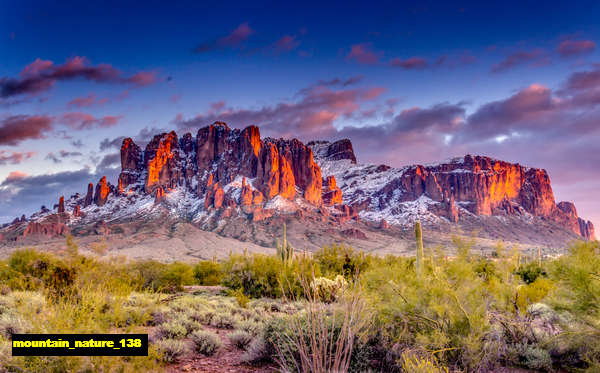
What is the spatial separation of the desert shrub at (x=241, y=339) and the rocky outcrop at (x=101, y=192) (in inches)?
8124

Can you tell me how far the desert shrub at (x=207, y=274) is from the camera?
2375 centimetres

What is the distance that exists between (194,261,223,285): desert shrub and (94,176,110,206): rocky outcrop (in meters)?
189

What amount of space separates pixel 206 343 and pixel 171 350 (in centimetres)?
87

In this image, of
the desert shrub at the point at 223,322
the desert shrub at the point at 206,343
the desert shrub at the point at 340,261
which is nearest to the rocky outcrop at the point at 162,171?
the desert shrub at the point at 340,261

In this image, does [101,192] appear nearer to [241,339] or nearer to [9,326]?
[9,326]

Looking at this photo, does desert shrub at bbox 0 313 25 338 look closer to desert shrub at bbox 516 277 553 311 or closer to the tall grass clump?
A: the tall grass clump

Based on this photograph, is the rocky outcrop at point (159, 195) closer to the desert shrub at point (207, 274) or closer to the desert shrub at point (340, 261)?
the desert shrub at point (207, 274)

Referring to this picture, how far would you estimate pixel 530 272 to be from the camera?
21.7 metres

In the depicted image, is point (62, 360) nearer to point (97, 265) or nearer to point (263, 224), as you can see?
point (97, 265)

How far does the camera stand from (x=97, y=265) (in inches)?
433

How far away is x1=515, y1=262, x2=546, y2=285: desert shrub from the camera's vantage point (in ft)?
67.7

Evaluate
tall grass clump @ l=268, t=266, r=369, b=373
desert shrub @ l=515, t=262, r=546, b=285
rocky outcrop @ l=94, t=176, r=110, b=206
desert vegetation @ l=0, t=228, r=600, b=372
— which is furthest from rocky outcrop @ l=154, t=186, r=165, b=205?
tall grass clump @ l=268, t=266, r=369, b=373

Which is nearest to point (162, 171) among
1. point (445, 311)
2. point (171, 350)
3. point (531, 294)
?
point (171, 350)

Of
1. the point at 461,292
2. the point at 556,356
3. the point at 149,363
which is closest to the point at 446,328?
the point at 461,292
